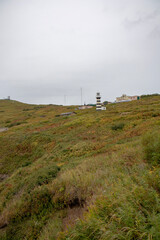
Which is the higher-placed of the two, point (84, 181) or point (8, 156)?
point (84, 181)

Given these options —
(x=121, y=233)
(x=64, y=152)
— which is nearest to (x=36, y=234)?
(x=121, y=233)

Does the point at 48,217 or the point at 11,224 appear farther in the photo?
the point at 11,224

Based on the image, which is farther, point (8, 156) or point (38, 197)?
point (8, 156)

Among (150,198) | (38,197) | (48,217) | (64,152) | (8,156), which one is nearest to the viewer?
(150,198)

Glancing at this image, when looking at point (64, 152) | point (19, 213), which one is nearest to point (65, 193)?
point (19, 213)

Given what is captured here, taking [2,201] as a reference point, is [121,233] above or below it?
above

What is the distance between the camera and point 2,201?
722 centimetres

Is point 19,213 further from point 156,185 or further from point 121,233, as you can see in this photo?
point 156,185

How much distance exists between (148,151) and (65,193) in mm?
3810

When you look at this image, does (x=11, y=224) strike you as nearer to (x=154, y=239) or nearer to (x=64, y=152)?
(x=154, y=239)

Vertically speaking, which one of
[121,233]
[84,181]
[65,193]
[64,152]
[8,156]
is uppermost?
[121,233]

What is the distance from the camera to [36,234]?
149 inches

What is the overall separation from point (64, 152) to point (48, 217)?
9.77 m

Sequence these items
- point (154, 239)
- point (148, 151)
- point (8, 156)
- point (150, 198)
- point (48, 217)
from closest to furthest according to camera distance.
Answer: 1. point (154, 239)
2. point (150, 198)
3. point (48, 217)
4. point (148, 151)
5. point (8, 156)
